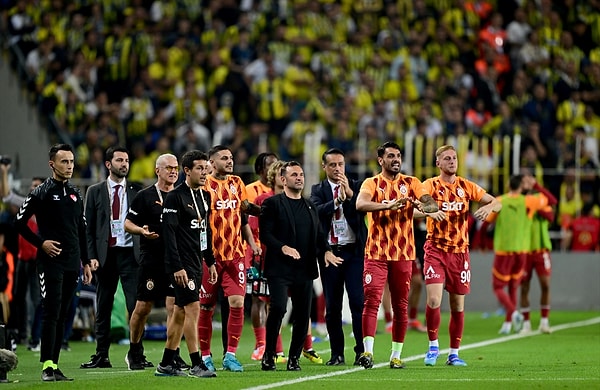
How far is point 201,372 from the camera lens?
13.2 m

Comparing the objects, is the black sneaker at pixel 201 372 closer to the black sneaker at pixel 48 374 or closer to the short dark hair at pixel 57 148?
the black sneaker at pixel 48 374

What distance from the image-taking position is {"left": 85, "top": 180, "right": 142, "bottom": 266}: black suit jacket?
50.0ft

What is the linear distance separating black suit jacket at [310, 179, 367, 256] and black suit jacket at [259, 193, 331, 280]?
0.87 metres

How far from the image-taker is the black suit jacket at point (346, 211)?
15037mm

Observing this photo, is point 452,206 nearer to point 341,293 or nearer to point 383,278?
point 383,278

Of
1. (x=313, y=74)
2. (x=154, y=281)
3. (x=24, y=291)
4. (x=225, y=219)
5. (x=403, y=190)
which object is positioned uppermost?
(x=313, y=74)

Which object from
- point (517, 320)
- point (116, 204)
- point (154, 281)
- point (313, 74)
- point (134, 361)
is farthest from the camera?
point (313, 74)

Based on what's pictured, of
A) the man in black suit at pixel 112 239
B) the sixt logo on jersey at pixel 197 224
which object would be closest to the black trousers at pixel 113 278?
the man in black suit at pixel 112 239

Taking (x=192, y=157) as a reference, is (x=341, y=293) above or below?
below

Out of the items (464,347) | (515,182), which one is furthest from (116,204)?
(515,182)

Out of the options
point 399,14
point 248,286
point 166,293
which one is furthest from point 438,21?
point 166,293

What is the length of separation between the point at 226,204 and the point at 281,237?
0.77 m

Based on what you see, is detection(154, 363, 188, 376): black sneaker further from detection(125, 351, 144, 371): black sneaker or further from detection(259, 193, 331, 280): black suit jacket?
detection(259, 193, 331, 280): black suit jacket

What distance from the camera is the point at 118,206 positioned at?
1545 centimetres
